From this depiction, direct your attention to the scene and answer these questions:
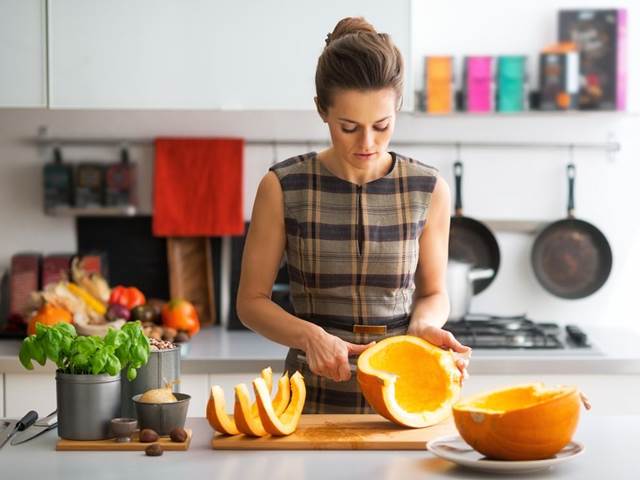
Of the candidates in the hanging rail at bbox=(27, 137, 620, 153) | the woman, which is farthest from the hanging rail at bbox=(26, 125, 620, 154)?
the woman

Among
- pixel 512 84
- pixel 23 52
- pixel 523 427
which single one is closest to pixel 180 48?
pixel 23 52

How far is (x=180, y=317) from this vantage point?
3.20 metres

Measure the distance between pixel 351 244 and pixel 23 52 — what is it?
5.03ft

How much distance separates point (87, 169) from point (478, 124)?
50.9 inches

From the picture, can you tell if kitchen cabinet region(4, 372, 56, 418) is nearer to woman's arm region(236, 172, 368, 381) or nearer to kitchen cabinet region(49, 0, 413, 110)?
kitchen cabinet region(49, 0, 413, 110)

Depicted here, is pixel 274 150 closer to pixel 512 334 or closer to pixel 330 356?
pixel 512 334

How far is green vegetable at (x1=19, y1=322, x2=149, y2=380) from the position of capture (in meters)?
1.65

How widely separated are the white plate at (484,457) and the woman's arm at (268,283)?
276 millimetres

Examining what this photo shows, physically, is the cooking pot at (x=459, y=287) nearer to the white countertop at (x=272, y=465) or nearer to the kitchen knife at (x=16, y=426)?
the white countertop at (x=272, y=465)

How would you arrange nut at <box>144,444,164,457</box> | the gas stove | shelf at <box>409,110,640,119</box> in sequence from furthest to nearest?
1. shelf at <box>409,110,640,119</box>
2. the gas stove
3. nut at <box>144,444,164,457</box>

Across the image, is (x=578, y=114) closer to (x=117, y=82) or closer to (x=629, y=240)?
(x=629, y=240)

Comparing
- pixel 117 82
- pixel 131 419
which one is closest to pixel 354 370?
pixel 131 419

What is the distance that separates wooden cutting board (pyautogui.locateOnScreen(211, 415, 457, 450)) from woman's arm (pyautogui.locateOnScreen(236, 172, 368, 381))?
0.34 feet

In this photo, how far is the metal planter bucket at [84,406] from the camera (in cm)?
166
